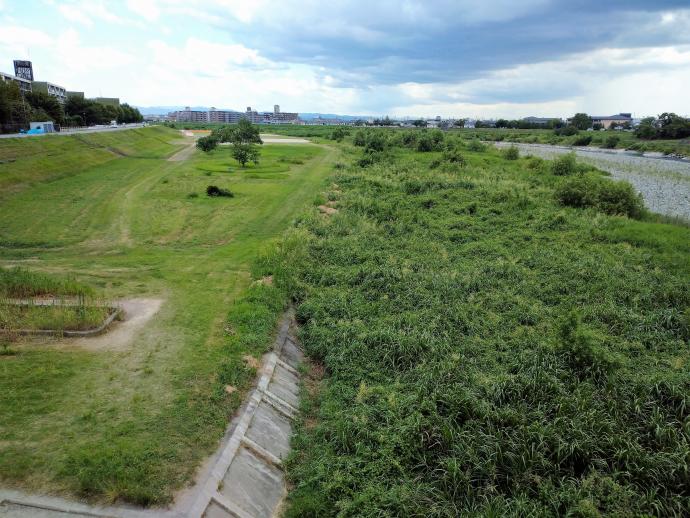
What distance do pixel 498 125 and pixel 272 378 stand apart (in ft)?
551

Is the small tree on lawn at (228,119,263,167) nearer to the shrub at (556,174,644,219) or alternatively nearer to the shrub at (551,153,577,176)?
the shrub at (556,174,644,219)

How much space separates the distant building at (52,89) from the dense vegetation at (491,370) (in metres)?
104

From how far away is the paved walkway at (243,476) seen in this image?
22.1 feet

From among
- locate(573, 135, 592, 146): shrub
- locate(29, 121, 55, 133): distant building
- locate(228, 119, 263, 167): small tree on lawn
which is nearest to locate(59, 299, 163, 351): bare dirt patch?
locate(228, 119, 263, 167): small tree on lawn

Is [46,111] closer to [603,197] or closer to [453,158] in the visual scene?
[453,158]

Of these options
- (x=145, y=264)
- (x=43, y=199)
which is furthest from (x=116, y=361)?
(x=43, y=199)

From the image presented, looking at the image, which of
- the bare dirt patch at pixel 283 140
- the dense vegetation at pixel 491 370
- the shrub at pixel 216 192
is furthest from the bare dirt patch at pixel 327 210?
the bare dirt patch at pixel 283 140

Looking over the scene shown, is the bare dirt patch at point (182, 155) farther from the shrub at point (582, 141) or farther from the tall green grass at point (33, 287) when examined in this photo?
the shrub at point (582, 141)

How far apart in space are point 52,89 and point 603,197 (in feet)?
431

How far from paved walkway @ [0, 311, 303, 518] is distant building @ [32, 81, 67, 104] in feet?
355

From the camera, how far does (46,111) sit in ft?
235

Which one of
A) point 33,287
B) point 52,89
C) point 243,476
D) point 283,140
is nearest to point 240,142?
point 283,140

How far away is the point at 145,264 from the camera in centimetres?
→ 1719

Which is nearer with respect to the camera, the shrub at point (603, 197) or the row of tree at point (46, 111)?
the shrub at point (603, 197)
